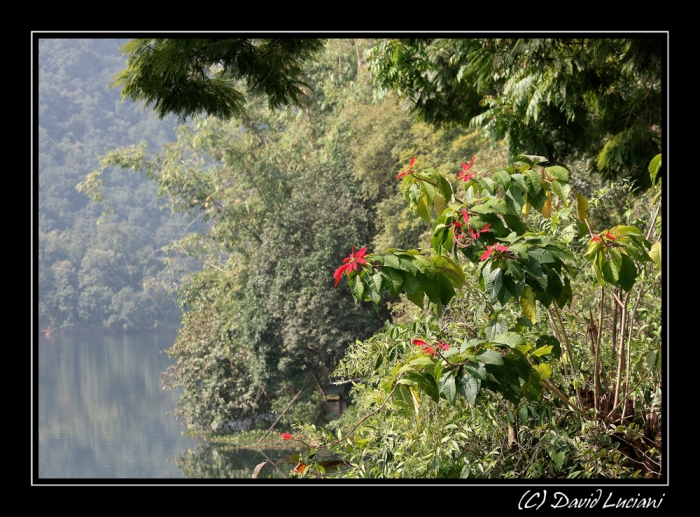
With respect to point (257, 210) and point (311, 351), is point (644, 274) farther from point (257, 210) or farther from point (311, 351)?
point (257, 210)

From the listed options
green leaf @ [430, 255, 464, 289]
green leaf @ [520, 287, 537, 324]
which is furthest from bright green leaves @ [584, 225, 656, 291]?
green leaf @ [430, 255, 464, 289]

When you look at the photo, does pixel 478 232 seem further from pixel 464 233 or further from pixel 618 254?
pixel 618 254

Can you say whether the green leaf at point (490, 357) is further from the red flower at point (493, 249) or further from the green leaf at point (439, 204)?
the green leaf at point (439, 204)

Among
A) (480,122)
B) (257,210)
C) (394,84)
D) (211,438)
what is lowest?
(211,438)

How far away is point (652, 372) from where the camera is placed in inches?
82.5

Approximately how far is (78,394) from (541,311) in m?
20.8

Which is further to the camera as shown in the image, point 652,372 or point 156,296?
point 156,296

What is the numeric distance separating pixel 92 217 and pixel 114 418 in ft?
25.2

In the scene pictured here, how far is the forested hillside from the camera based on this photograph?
23016 millimetres

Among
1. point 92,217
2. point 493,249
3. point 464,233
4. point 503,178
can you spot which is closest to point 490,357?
point 493,249

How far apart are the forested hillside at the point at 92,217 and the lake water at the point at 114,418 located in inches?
30.7

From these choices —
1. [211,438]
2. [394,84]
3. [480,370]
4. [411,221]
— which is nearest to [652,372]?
[480,370]

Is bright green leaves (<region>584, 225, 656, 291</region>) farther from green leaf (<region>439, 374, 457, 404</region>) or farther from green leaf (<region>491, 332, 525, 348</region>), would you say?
green leaf (<region>439, 374, 457, 404</region>)

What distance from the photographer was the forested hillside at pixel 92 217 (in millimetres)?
23016
